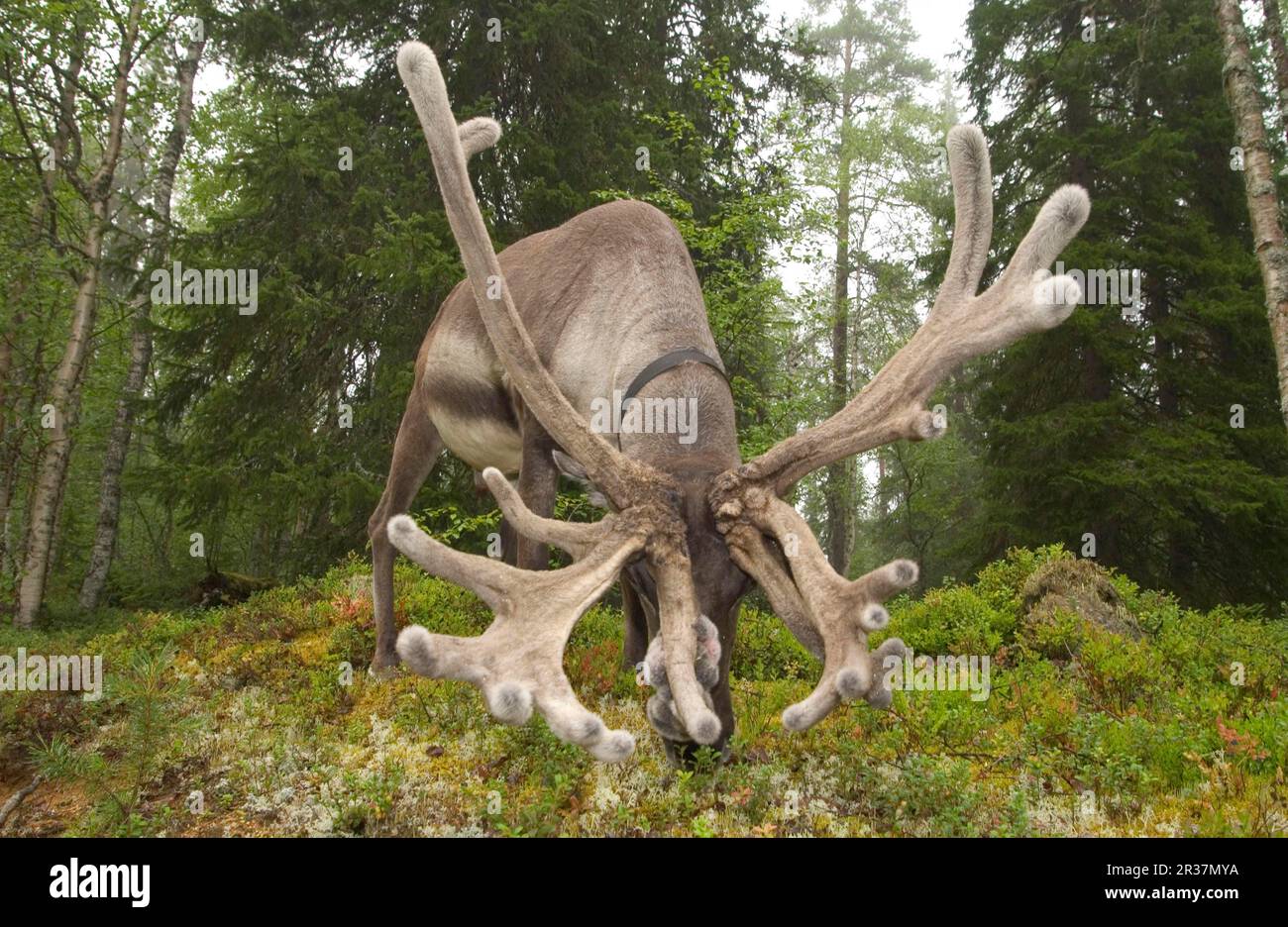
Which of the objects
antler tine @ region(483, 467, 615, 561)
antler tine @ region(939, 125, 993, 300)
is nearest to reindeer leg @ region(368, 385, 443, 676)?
antler tine @ region(483, 467, 615, 561)

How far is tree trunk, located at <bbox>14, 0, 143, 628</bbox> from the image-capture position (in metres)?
10.1

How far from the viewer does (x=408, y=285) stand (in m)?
9.86

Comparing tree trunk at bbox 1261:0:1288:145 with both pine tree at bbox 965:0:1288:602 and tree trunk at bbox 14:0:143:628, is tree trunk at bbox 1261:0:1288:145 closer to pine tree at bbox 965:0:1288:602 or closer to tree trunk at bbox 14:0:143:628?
pine tree at bbox 965:0:1288:602

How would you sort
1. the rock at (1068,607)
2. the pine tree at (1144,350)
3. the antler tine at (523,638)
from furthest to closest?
1. the pine tree at (1144,350)
2. the rock at (1068,607)
3. the antler tine at (523,638)

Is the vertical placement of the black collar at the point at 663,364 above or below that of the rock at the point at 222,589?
above

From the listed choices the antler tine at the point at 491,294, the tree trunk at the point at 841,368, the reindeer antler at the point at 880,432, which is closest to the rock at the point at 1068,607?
the reindeer antler at the point at 880,432

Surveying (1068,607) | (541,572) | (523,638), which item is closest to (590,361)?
(541,572)

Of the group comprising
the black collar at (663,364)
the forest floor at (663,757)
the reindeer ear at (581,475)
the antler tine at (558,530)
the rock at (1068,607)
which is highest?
the black collar at (663,364)

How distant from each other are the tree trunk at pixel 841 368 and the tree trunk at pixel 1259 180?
8.23 meters

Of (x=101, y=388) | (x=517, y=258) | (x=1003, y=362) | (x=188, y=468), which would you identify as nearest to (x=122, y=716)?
(x=517, y=258)

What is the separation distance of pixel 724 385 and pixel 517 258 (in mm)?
2533

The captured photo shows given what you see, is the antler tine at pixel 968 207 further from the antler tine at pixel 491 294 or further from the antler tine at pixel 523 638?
the antler tine at pixel 523 638

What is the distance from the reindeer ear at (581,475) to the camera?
12.7ft

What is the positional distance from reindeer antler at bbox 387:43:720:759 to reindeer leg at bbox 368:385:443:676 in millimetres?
2383
